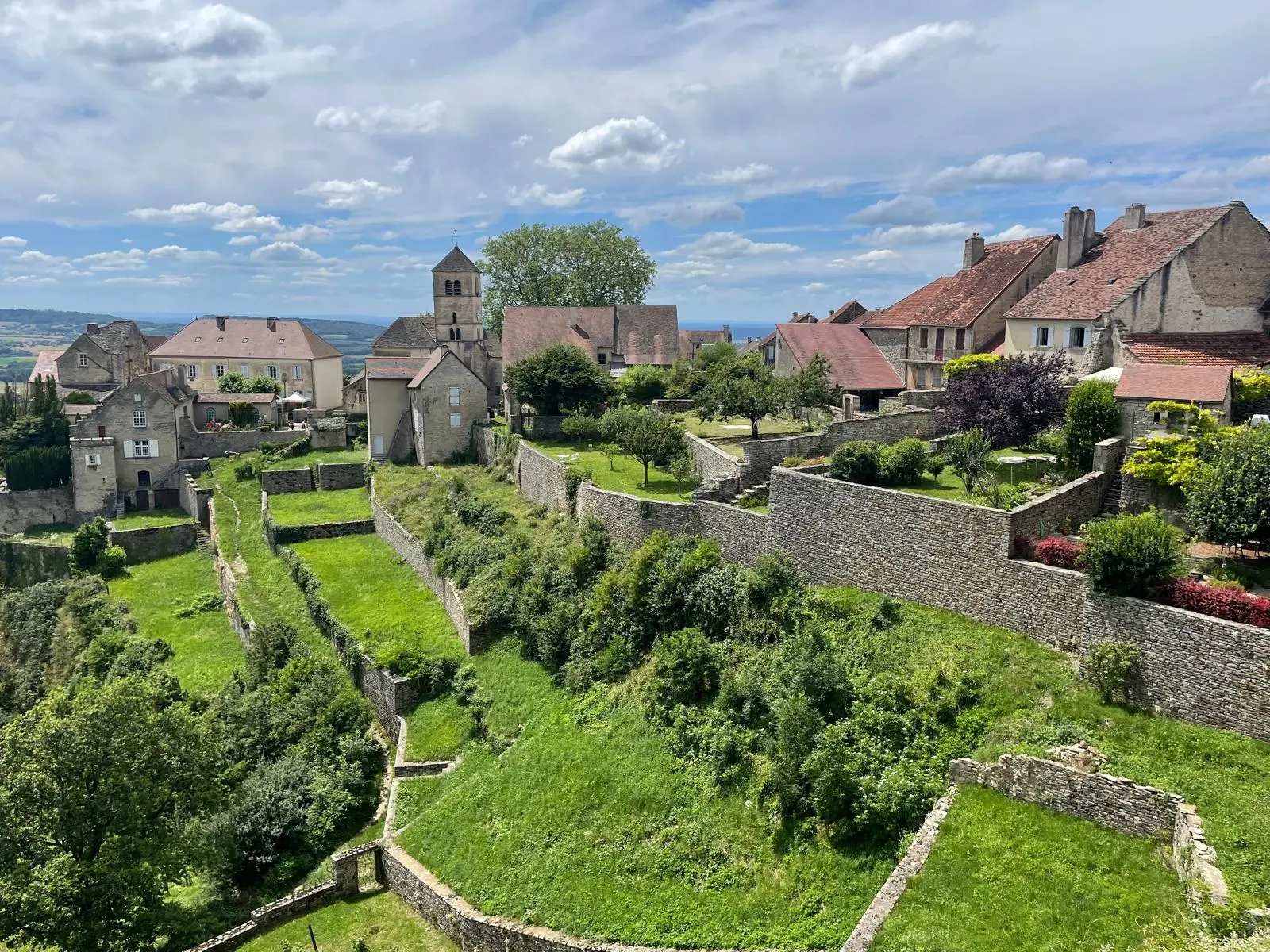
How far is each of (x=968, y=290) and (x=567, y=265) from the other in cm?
4106

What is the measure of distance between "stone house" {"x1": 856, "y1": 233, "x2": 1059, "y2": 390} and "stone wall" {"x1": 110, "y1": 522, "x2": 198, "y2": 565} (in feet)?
119

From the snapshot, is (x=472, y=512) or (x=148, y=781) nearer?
(x=148, y=781)

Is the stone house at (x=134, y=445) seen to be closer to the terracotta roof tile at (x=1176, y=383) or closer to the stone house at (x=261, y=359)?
the stone house at (x=261, y=359)

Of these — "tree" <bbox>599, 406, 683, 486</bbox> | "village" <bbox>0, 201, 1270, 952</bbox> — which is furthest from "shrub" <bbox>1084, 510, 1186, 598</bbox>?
"tree" <bbox>599, 406, 683, 486</bbox>

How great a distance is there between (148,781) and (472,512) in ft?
50.7

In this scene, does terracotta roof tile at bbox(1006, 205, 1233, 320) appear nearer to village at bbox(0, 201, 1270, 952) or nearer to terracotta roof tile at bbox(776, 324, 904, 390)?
village at bbox(0, 201, 1270, 952)

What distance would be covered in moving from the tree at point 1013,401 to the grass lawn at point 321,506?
2755 cm

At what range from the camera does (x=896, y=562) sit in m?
19.7

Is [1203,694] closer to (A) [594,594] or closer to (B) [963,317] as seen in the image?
(A) [594,594]

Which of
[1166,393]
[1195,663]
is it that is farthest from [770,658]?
[1166,393]

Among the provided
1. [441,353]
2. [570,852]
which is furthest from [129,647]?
[570,852]

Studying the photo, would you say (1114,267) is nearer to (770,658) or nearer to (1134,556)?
(1134,556)

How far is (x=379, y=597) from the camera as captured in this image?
33094 mm

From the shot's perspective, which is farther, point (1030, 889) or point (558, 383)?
point (558, 383)
